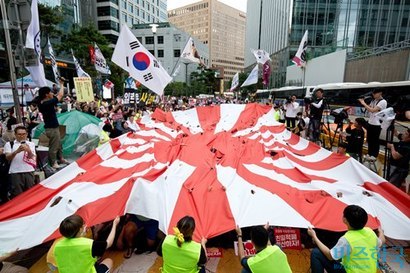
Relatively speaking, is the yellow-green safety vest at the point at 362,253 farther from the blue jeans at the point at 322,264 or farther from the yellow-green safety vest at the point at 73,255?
the yellow-green safety vest at the point at 73,255

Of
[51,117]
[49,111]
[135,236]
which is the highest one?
[49,111]

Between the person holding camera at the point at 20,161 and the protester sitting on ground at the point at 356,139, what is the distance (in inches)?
201

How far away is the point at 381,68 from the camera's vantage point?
48.1 feet

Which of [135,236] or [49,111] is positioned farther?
[49,111]

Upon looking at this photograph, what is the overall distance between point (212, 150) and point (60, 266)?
3.11 meters

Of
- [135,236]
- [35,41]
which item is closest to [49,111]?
[35,41]

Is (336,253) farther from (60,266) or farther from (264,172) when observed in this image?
(60,266)

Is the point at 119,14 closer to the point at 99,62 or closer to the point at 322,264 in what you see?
the point at 99,62

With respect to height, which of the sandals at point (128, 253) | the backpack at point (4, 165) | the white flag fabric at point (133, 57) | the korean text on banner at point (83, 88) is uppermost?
the white flag fabric at point (133, 57)

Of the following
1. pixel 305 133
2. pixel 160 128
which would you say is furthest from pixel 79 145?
pixel 305 133

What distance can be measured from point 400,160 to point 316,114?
9.24 feet

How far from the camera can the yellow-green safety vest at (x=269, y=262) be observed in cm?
179

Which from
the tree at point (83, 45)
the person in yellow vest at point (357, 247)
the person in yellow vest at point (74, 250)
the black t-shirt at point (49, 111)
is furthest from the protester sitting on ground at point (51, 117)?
the tree at point (83, 45)

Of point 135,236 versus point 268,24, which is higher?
point 268,24
